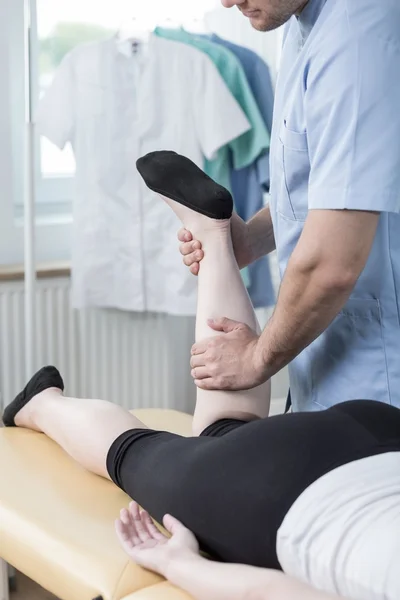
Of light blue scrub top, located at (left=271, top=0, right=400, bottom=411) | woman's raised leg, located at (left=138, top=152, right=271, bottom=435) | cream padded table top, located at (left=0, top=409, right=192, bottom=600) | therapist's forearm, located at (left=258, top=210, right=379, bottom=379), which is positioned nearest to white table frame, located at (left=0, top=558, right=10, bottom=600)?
cream padded table top, located at (left=0, top=409, right=192, bottom=600)

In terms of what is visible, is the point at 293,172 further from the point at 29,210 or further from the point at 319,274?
the point at 29,210

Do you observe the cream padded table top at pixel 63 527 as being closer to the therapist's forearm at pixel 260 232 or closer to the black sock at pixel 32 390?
the black sock at pixel 32 390

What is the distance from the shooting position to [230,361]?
1.61 meters

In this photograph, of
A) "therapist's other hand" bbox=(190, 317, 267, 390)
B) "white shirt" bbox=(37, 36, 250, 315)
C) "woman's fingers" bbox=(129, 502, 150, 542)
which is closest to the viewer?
"woman's fingers" bbox=(129, 502, 150, 542)

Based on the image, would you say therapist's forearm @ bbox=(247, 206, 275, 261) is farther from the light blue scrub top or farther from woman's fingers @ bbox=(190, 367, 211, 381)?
woman's fingers @ bbox=(190, 367, 211, 381)

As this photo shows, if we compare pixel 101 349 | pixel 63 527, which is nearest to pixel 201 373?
pixel 63 527

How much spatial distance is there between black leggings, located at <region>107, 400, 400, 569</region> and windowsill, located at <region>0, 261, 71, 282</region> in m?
1.49

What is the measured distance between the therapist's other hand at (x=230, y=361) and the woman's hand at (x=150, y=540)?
28 cm

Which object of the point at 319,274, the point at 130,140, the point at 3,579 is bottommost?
the point at 3,579

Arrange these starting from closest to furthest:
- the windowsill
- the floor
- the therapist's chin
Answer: the therapist's chin, the floor, the windowsill

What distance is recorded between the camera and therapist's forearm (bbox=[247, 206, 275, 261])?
1881mm

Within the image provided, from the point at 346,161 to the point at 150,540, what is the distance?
2.03ft

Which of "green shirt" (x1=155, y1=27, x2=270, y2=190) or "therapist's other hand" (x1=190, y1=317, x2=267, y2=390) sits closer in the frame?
"therapist's other hand" (x1=190, y1=317, x2=267, y2=390)

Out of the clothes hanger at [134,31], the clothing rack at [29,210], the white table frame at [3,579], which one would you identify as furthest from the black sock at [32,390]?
the clothes hanger at [134,31]
